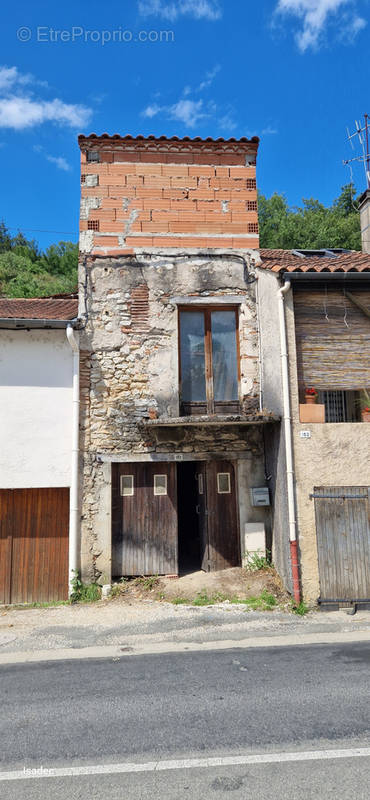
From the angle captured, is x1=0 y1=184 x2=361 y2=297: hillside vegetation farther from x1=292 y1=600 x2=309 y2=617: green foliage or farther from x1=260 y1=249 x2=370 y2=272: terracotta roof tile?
x1=292 y1=600 x2=309 y2=617: green foliage

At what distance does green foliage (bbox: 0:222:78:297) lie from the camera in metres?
26.5

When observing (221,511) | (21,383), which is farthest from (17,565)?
(221,511)

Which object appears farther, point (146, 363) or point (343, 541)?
point (146, 363)

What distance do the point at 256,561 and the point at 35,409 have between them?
473 cm

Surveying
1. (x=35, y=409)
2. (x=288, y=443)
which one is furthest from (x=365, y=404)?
(x=35, y=409)

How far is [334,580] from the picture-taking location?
7.46 metres

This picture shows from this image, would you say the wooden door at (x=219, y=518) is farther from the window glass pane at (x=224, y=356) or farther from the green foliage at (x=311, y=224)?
the green foliage at (x=311, y=224)

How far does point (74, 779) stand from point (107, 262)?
7.80 m

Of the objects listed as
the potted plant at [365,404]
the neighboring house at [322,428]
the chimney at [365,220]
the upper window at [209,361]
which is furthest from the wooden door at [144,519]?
the chimney at [365,220]

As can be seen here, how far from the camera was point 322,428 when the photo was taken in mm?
7816

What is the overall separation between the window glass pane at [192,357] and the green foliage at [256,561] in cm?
288

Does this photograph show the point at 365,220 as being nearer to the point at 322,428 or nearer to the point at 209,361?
the point at 209,361

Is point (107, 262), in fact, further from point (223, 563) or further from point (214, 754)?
point (214, 754)

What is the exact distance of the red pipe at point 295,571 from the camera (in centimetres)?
743
